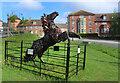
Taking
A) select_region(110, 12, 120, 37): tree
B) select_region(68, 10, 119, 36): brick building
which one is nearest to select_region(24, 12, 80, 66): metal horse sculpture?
select_region(110, 12, 120, 37): tree

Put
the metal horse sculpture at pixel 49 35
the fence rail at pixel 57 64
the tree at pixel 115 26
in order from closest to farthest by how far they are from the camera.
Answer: the fence rail at pixel 57 64
the metal horse sculpture at pixel 49 35
the tree at pixel 115 26

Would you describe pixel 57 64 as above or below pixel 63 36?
below

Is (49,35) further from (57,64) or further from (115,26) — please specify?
(115,26)

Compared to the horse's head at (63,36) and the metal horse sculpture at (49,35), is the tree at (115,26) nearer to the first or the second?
the metal horse sculpture at (49,35)

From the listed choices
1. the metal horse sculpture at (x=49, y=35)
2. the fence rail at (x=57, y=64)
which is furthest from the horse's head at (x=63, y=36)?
the fence rail at (x=57, y=64)

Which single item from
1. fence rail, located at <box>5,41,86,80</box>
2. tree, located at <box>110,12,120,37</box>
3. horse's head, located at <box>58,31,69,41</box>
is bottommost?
fence rail, located at <box>5,41,86,80</box>

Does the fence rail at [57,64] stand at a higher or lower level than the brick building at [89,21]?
lower

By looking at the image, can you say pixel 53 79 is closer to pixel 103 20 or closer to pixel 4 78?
pixel 4 78

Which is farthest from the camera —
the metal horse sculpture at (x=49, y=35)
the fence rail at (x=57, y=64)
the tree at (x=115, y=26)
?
the tree at (x=115, y=26)

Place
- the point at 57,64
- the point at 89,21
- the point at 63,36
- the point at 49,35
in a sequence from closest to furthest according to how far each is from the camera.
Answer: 1. the point at 63,36
2. the point at 49,35
3. the point at 57,64
4. the point at 89,21

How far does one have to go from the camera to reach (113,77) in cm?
470

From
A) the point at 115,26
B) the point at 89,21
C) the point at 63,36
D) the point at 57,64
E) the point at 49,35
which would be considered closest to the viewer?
the point at 63,36

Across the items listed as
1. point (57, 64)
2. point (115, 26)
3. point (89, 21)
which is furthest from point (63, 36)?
point (89, 21)

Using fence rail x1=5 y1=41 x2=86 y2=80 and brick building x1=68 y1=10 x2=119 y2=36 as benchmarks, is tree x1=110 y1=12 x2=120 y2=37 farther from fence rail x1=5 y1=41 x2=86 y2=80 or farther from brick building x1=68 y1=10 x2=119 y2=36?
fence rail x1=5 y1=41 x2=86 y2=80
